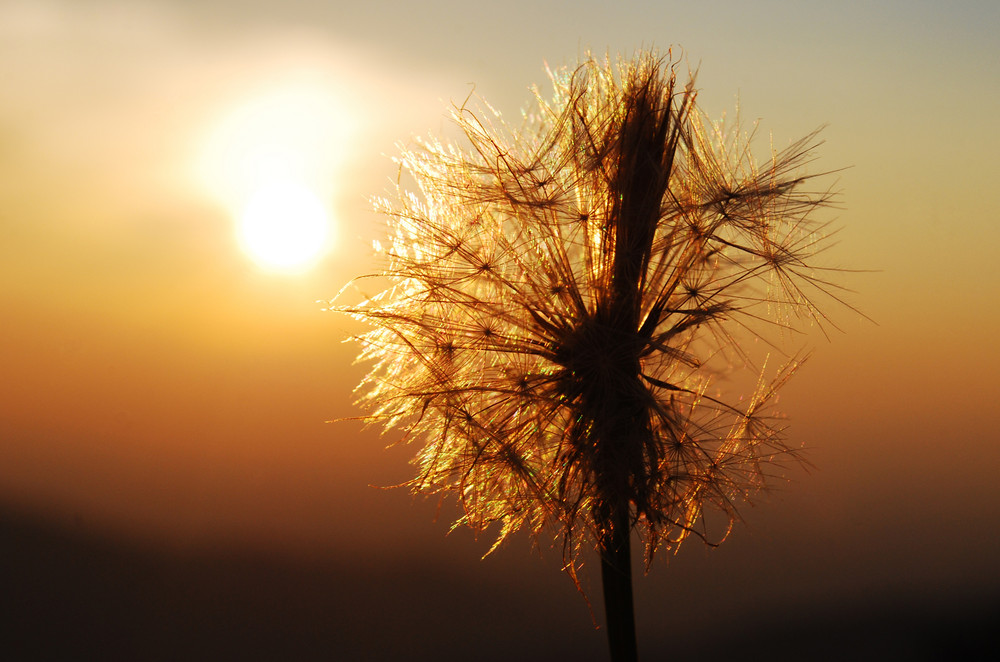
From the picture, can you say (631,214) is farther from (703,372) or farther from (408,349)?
(408,349)

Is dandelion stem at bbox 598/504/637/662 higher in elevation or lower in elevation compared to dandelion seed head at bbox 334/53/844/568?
lower

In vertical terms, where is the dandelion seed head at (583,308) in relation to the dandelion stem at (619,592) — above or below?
above

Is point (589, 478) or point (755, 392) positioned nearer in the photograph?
point (589, 478)

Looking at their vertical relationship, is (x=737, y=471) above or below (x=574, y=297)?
below

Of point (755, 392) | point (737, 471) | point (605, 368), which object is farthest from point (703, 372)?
point (605, 368)

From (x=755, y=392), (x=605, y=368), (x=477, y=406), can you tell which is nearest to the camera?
(x=605, y=368)

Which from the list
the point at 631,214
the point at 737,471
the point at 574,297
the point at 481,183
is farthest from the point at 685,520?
the point at 481,183

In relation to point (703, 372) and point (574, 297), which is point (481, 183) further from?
point (703, 372)

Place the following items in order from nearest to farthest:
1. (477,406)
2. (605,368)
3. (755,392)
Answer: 1. (605,368)
2. (477,406)
3. (755,392)

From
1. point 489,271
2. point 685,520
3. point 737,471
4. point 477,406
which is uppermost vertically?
point 489,271
